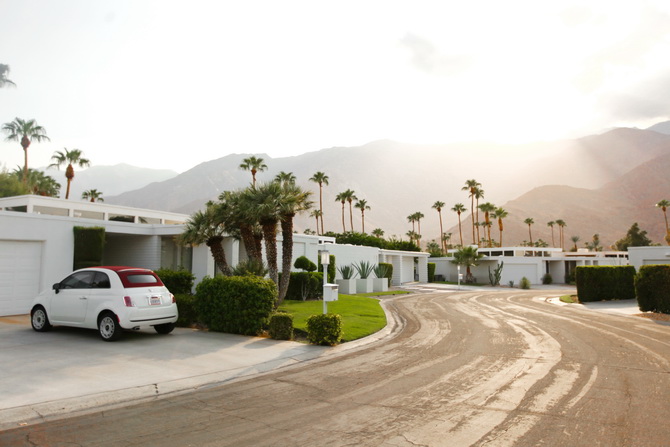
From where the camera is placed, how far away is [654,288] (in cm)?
2061

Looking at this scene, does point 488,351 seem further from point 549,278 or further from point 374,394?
point 549,278

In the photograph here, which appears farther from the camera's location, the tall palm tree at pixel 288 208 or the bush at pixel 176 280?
the tall palm tree at pixel 288 208

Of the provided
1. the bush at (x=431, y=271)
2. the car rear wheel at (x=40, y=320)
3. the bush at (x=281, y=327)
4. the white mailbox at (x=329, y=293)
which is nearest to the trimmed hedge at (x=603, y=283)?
the white mailbox at (x=329, y=293)

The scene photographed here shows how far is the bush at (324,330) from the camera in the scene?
37.0ft

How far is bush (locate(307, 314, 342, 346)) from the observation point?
37.0 feet

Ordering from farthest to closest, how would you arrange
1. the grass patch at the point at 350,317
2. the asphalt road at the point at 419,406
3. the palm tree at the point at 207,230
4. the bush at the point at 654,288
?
1. the bush at the point at 654,288
2. the palm tree at the point at 207,230
3. the grass patch at the point at 350,317
4. the asphalt road at the point at 419,406

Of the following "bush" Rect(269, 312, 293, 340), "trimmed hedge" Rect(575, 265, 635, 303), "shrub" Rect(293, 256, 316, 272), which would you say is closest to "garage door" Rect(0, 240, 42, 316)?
"bush" Rect(269, 312, 293, 340)

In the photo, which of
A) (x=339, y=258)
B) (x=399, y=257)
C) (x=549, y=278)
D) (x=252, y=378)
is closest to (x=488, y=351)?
(x=252, y=378)

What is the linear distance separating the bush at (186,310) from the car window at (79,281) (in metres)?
2.94

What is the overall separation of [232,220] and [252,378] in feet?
35.2

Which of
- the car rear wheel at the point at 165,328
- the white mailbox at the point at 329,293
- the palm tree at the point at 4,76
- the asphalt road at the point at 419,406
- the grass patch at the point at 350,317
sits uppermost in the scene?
the palm tree at the point at 4,76

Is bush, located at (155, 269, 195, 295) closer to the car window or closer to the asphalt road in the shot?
the car window

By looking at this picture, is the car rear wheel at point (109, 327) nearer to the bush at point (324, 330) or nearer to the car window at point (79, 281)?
the car window at point (79, 281)

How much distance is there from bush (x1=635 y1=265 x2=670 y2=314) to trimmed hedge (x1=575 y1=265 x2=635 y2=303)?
22.6 feet
